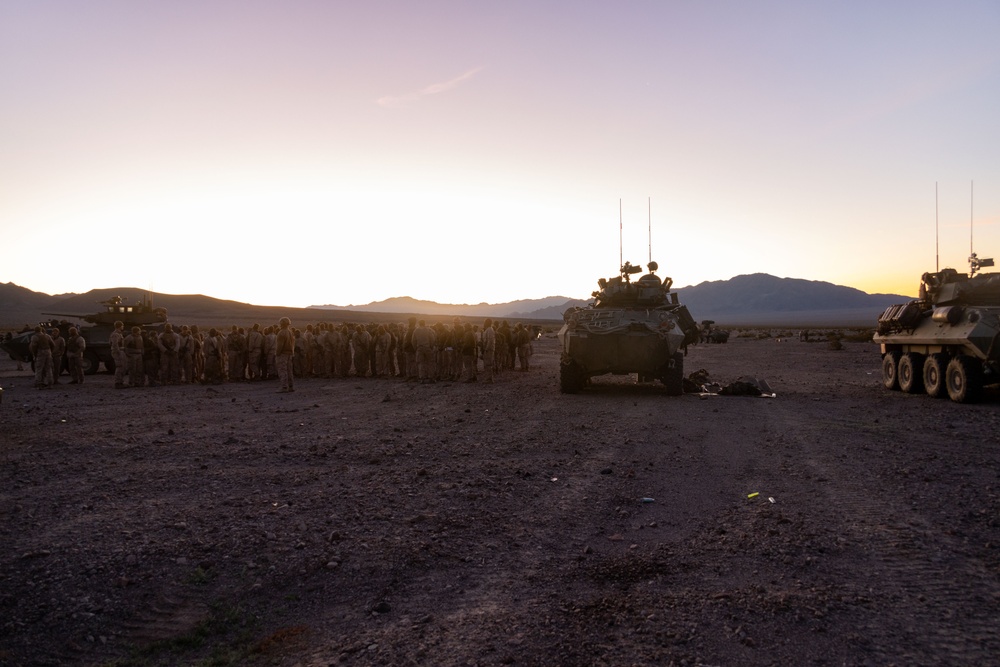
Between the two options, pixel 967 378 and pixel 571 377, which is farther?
pixel 571 377

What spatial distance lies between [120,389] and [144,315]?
891 cm

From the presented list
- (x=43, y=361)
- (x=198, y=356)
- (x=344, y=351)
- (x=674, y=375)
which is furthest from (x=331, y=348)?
(x=674, y=375)

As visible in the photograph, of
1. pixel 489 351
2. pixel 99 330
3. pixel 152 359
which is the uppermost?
pixel 99 330

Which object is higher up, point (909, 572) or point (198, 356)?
point (198, 356)

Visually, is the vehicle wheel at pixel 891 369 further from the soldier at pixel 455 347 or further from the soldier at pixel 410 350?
the soldier at pixel 410 350

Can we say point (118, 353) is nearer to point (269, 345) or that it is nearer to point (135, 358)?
point (135, 358)

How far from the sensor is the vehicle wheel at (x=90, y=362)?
84.5ft

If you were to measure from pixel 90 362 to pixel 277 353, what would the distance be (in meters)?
10.8

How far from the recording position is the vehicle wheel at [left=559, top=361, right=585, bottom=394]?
57.8 ft

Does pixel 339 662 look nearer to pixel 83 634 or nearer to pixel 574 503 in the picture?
pixel 83 634

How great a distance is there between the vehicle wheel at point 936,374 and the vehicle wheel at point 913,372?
69 cm

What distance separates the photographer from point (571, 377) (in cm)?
1770

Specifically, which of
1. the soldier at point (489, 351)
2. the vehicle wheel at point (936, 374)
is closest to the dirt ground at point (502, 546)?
the vehicle wheel at point (936, 374)

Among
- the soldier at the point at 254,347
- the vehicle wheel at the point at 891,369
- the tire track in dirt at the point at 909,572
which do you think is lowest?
the tire track in dirt at the point at 909,572
